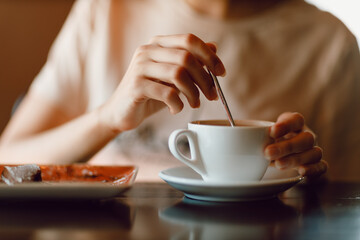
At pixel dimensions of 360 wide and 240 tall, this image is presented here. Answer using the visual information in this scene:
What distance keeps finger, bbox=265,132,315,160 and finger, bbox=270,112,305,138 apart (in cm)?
1

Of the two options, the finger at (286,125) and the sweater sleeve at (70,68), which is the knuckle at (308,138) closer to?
the finger at (286,125)

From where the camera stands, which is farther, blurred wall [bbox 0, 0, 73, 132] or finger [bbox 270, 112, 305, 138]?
blurred wall [bbox 0, 0, 73, 132]

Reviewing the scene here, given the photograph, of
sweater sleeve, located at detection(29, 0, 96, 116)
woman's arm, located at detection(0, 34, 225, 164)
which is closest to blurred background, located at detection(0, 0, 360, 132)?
sweater sleeve, located at detection(29, 0, 96, 116)

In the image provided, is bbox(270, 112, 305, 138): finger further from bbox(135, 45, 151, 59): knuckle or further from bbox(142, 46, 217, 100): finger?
bbox(135, 45, 151, 59): knuckle

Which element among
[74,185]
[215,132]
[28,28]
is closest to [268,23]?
[215,132]

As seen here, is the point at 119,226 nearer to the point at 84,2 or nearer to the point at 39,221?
the point at 39,221

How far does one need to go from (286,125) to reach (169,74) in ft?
0.55

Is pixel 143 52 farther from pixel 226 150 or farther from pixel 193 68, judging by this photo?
pixel 226 150

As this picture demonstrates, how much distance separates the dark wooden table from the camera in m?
0.41

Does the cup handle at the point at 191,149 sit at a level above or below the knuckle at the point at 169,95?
below

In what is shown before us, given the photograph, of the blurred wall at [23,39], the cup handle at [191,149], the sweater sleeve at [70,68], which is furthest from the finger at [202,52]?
the blurred wall at [23,39]

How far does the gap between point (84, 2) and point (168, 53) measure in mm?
683

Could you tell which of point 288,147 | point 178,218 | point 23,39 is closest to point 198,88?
point 288,147

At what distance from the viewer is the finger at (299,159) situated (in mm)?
595
